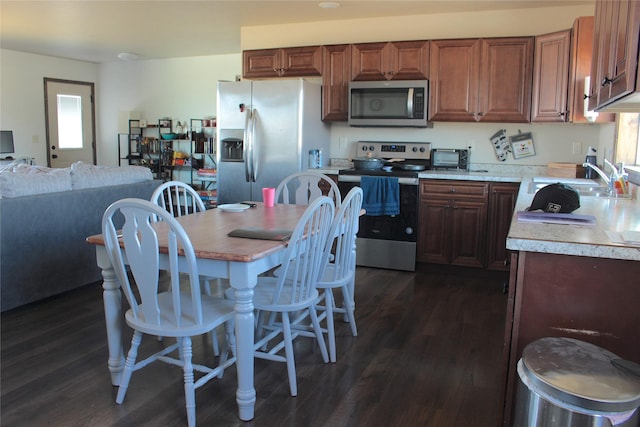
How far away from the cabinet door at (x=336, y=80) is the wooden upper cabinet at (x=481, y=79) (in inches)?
31.6

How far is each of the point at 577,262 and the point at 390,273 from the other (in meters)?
2.91

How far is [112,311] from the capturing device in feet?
7.57

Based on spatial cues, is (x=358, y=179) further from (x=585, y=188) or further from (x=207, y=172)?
(x=207, y=172)

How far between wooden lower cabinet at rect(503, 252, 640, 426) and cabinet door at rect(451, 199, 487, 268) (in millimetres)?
2726

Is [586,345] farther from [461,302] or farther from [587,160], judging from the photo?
[587,160]

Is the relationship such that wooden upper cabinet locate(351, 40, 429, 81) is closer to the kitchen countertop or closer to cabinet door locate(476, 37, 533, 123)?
cabinet door locate(476, 37, 533, 123)

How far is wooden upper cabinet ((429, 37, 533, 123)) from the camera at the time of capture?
4.41 meters

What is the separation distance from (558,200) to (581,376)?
1002 millimetres

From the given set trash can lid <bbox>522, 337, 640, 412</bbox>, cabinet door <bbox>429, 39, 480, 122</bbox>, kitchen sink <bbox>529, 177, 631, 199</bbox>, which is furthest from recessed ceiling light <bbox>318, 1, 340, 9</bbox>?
trash can lid <bbox>522, 337, 640, 412</bbox>

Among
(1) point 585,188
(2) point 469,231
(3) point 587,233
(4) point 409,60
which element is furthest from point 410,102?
(3) point 587,233

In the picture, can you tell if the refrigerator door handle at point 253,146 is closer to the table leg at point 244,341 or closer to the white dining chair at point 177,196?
the white dining chair at point 177,196

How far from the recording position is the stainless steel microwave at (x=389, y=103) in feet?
15.3

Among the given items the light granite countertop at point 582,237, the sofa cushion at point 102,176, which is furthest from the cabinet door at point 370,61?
the light granite countertop at point 582,237

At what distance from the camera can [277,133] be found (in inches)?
190
